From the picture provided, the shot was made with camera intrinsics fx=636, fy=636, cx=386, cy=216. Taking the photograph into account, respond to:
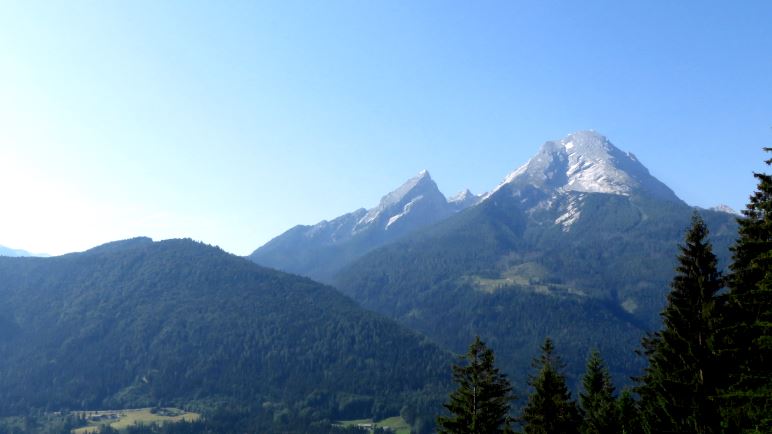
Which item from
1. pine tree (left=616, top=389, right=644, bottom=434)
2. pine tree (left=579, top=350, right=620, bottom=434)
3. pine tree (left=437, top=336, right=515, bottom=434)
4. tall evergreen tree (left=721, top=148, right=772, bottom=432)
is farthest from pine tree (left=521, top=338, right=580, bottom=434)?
tall evergreen tree (left=721, top=148, right=772, bottom=432)

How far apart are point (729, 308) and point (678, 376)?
6.01m

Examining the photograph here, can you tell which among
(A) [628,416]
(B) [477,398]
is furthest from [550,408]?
(A) [628,416]

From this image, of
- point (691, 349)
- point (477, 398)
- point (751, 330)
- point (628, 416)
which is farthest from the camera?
point (628, 416)

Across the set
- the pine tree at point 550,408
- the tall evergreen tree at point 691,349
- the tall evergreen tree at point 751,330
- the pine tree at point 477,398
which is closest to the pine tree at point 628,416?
the pine tree at point 550,408

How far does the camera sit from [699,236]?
41281mm

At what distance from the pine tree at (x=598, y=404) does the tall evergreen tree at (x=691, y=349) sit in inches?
389

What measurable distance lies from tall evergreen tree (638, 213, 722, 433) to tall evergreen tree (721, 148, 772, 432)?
1163 mm

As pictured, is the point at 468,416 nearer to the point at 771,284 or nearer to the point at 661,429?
the point at 661,429

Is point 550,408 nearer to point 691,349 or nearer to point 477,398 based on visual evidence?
point 477,398

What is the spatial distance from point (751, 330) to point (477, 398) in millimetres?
19845

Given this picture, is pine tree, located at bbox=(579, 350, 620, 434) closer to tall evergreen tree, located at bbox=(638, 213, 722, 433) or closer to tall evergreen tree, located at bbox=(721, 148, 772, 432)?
tall evergreen tree, located at bbox=(638, 213, 722, 433)

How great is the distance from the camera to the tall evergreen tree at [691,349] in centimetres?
3875

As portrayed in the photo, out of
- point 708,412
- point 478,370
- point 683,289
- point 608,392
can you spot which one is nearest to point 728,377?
point 708,412

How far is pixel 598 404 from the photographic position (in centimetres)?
6106
